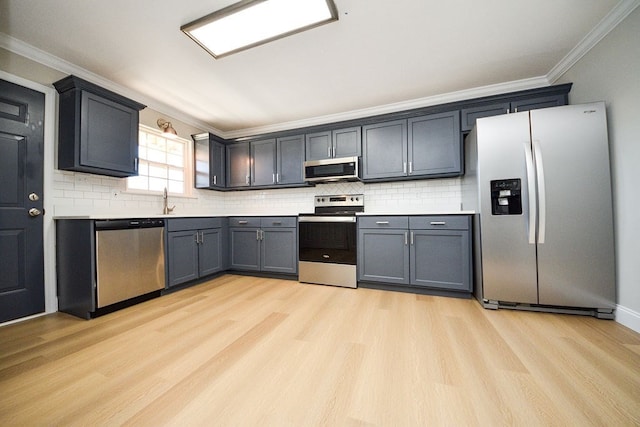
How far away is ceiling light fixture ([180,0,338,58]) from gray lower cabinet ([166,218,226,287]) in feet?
6.27

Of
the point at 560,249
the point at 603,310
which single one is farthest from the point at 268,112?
the point at 603,310

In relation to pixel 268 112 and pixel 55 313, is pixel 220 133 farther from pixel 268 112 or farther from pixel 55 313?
pixel 55 313

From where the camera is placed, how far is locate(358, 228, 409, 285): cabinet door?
2.70 meters

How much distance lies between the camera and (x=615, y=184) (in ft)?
6.25

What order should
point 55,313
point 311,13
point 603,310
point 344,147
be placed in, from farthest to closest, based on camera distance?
point 344,147
point 55,313
point 603,310
point 311,13

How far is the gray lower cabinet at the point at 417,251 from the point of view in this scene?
8.16 feet

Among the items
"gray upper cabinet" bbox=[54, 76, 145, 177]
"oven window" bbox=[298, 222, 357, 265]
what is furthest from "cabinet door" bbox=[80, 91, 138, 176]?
"oven window" bbox=[298, 222, 357, 265]

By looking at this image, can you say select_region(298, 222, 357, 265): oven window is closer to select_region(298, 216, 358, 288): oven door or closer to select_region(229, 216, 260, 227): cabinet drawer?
select_region(298, 216, 358, 288): oven door

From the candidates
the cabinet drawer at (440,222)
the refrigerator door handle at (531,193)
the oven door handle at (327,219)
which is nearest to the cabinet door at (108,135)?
the oven door handle at (327,219)

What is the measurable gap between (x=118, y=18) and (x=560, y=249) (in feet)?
13.0

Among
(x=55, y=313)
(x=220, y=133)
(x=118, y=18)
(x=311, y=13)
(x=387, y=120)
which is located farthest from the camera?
(x=220, y=133)

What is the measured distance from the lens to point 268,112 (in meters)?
3.44

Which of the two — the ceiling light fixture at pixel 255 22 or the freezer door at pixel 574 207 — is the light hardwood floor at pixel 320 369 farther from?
the ceiling light fixture at pixel 255 22

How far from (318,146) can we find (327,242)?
1404mm
